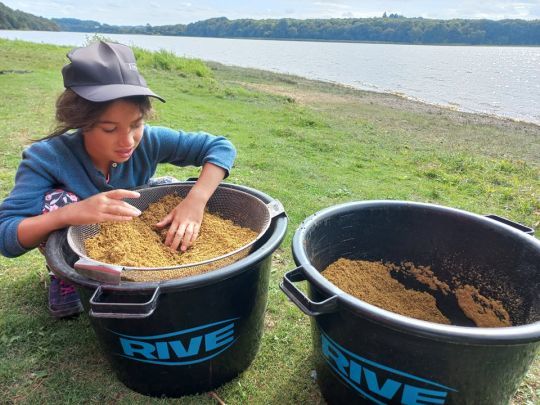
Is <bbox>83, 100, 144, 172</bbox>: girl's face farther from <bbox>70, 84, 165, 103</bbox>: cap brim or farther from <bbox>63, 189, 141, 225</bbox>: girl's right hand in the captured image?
<bbox>63, 189, 141, 225</bbox>: girl's right hand

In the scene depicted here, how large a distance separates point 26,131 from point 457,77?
80.9 ft

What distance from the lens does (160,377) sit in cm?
158

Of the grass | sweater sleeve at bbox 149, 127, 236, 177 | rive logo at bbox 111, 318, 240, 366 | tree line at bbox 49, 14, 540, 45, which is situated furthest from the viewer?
tree line at bbox 49, 14, 540, 45

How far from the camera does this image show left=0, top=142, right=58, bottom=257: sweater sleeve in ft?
5.35

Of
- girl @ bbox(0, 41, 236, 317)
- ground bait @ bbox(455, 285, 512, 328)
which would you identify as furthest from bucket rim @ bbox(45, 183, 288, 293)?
ground bait @ bbox(455, 285, 512, 328)

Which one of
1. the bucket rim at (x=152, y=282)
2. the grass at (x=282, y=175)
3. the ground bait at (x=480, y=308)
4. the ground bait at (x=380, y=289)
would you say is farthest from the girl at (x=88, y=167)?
the ground bait at (x=480, y=308)

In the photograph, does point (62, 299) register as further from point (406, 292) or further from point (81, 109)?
point (406, 292)

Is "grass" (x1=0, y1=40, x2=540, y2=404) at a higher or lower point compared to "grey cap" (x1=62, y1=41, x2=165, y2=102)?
lower

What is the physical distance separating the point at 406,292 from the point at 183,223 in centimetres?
111

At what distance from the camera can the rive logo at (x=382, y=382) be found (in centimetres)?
125

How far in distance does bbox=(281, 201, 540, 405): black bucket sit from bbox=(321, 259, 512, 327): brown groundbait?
38 millimetres

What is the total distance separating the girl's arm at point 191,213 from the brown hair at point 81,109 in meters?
0.38

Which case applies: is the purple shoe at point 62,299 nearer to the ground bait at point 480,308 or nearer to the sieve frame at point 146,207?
the sieve frame at point 146,207

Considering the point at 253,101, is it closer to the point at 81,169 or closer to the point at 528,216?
the point at 528,216
